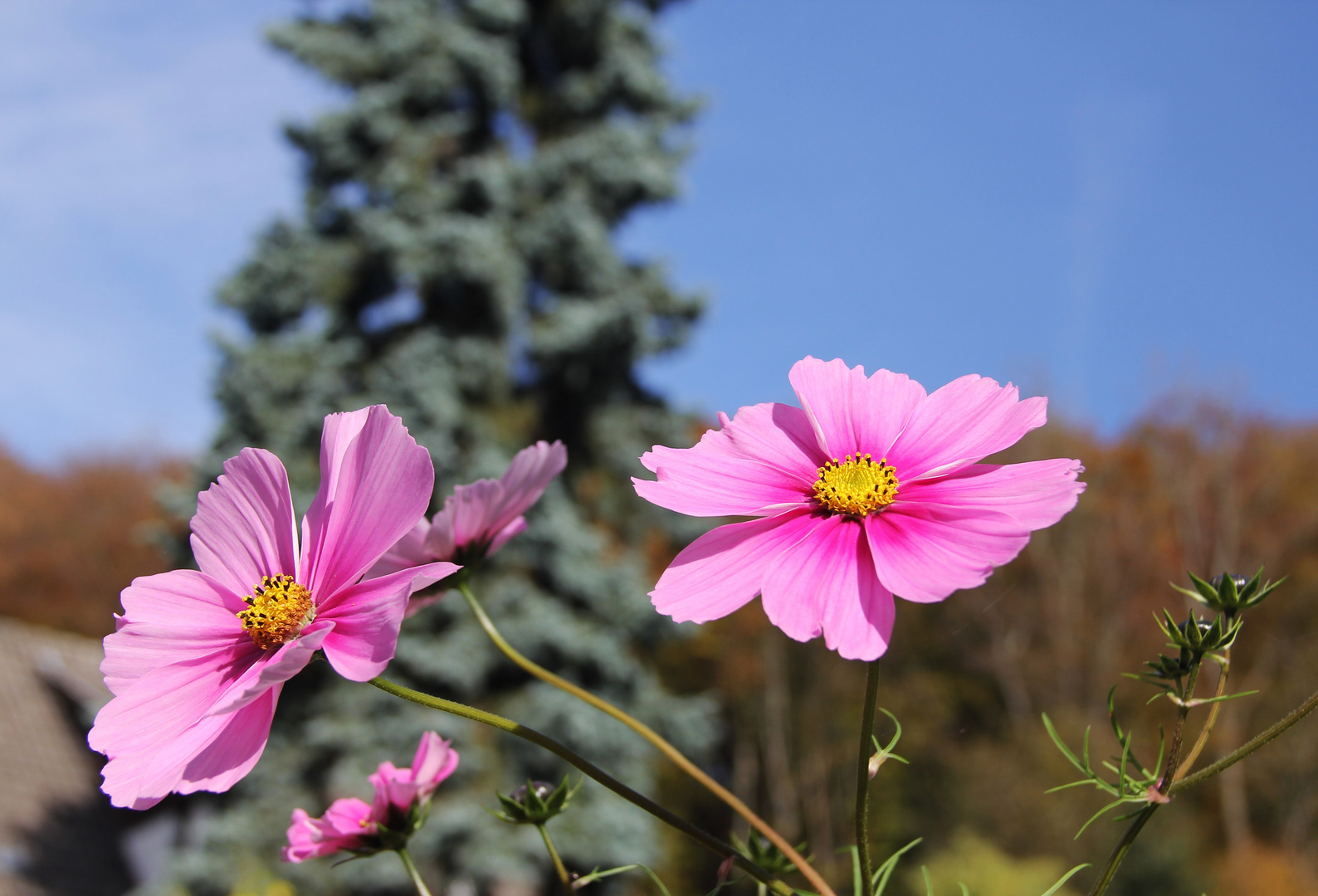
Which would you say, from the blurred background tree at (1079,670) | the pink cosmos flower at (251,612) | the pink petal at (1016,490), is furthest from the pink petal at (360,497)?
the blurred background tree at (1079,670)

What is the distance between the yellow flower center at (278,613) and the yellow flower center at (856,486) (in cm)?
23

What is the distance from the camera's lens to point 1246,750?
1.11 ft

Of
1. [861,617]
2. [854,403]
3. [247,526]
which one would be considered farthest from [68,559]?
[861,617]

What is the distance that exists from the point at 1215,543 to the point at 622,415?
9084mm

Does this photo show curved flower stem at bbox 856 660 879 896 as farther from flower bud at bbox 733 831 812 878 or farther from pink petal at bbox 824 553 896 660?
flower bud at bbox 733 831 812 878

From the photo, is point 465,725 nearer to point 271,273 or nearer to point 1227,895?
point 271,273

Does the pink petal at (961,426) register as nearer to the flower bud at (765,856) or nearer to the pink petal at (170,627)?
the flower bud at (765,856)

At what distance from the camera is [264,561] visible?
0.46 m

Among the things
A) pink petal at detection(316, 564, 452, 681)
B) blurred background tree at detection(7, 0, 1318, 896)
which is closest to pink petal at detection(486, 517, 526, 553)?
pink petal at detection(316, 564, 452, 681)

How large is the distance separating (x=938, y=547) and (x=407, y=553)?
0.25 meters

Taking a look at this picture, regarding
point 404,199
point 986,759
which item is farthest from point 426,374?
point 986,759

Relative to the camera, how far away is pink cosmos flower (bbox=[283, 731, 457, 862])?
47 cm

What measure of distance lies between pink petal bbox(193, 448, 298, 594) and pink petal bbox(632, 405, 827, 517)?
6.5 inches

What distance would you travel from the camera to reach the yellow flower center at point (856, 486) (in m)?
0.44
